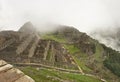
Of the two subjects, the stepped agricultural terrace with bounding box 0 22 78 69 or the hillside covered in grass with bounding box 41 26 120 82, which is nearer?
the stepped agricultural terrace with bounding box 0 22 78 69

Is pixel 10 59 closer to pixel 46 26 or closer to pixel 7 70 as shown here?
pixel 7 70

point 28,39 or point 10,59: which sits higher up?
point 28,39

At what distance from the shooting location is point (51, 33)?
102500 mm

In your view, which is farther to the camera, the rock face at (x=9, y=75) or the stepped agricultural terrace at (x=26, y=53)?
the stepped agricultural terrace at (x=26, y=53)

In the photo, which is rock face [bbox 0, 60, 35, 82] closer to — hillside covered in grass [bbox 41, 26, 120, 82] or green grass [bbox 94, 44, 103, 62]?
hillside covered in grass [bbox 41, 26, 120, 82]

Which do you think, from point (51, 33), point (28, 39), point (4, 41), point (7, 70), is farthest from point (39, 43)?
point (7, 70)

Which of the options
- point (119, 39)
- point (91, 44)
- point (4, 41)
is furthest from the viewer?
point (119, 39)

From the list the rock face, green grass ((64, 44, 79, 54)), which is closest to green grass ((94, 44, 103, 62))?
green grass ((64, 44, 79, 54))

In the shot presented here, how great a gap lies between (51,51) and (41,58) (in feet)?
36.5

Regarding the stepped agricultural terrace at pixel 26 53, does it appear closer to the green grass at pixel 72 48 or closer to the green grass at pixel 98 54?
the green grass at pixel 72 48

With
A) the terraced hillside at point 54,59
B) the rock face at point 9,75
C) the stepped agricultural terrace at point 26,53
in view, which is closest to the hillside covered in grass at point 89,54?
the terraced hillside at point 54,59

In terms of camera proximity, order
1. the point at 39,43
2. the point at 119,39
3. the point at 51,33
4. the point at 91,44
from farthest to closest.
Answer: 1. the point at 119,39
2. the point at 51,33
3. the point at 91,44
4. the point at 39,43

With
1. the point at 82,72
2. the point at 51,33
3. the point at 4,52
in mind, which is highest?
the point at 51,33

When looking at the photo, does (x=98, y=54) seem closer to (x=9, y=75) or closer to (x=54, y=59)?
(x=54, y=59)
